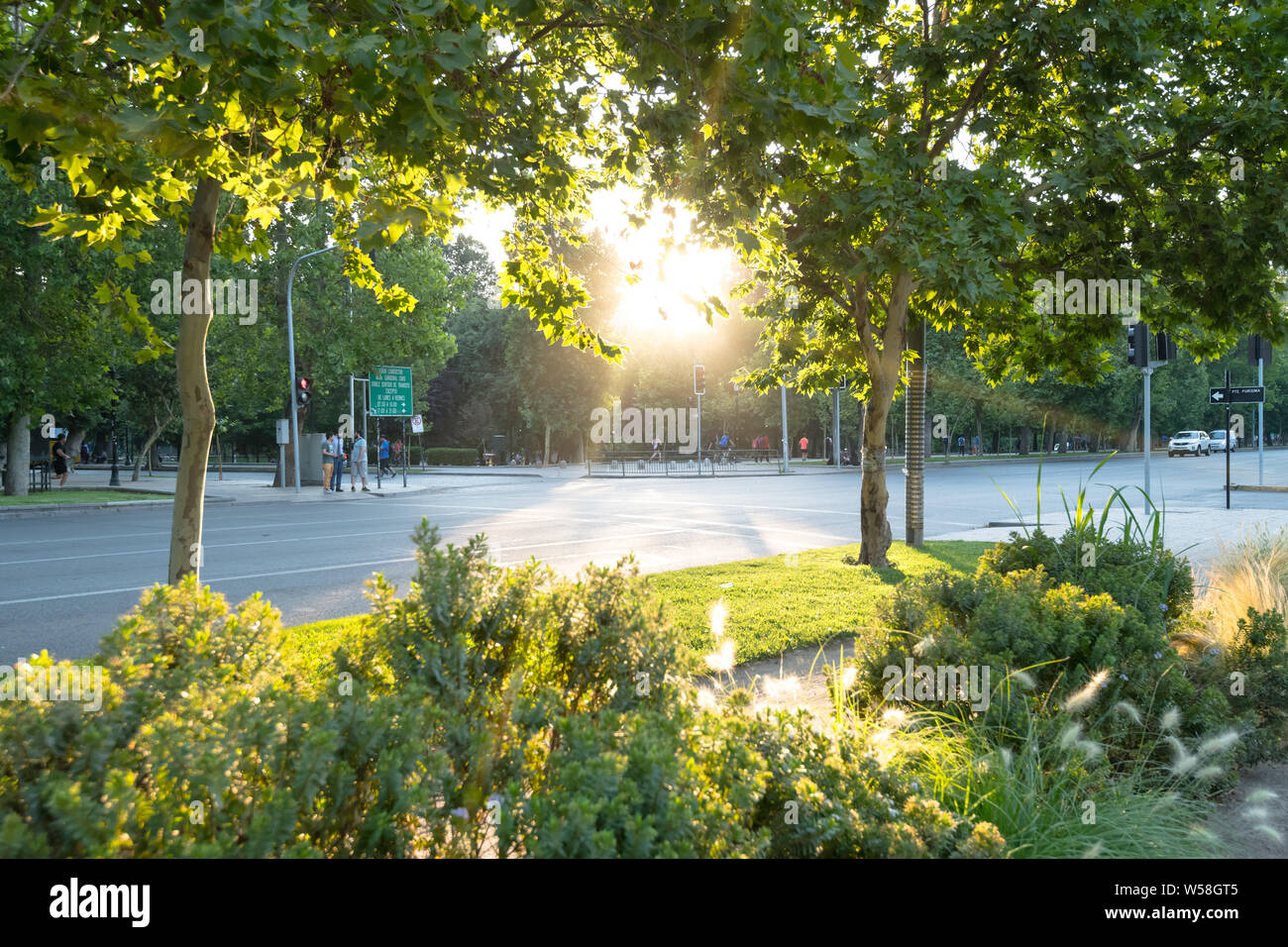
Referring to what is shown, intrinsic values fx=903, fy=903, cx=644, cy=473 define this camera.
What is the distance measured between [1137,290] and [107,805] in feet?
33.3

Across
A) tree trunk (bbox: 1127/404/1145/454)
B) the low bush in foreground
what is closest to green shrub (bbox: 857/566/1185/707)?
the low bush in foreground

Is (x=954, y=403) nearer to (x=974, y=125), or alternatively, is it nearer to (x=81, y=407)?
(x=81, y=407)

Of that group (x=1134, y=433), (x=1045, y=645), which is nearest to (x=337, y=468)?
(x=1045, y=645)

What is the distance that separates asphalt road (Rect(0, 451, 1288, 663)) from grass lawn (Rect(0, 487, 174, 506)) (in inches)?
92.2

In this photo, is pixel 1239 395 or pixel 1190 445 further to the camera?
pixel 1190 445

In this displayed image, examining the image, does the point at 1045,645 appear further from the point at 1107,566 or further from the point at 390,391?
the point at 390,391

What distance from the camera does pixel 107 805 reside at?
5.46ft

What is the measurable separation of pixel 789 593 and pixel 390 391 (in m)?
33.3

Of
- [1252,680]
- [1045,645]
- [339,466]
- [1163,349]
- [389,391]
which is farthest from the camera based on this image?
[389,391]

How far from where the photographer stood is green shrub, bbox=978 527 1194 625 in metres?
5.19

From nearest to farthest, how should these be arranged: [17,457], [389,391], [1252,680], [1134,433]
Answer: [1252,680], [17,457], [389,391], [1134,433]

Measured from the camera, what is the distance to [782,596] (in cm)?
840

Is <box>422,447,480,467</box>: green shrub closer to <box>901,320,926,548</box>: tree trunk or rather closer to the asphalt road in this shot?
the asphalt road
